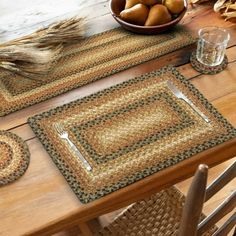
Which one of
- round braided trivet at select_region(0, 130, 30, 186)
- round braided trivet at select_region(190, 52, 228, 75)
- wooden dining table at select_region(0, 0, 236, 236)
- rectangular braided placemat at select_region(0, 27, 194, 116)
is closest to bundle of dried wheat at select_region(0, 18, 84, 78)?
rectangular braided placemat at select_region(0, 27, 194, 116)

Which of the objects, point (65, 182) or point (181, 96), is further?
point (181, 96)

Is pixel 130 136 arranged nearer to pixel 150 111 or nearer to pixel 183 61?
pixel 150 111

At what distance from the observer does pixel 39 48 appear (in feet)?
4.38

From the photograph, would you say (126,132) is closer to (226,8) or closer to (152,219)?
(152,219)

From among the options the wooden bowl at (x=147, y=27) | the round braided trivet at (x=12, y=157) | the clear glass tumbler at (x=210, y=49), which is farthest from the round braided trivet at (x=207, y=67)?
the round braided trivet at (x=12, y=157)

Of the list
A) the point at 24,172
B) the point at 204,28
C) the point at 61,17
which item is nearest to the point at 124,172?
the point at 24,172

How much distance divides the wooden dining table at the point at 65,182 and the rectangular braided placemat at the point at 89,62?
2cm

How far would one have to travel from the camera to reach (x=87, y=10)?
5.06ft

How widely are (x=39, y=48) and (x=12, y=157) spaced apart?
0.39 metres

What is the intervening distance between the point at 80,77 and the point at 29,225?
47 centimetres

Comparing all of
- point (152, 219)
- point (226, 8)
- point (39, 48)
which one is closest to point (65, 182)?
point (152, 219)

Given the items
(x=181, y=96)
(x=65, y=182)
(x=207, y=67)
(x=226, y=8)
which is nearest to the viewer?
(x=65, y=182)

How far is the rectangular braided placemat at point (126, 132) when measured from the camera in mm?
1020

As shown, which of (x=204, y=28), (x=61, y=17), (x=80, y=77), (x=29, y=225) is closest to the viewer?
(x=29, y=225)
